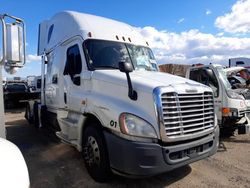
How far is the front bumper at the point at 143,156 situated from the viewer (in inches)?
150

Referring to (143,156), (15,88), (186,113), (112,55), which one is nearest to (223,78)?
(112,55)

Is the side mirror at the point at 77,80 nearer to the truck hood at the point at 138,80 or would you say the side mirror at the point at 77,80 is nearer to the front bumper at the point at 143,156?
the truck hood at the point at 138,80

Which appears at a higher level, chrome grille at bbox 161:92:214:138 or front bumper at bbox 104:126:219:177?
chrome grille at bbox 161:92:214:138

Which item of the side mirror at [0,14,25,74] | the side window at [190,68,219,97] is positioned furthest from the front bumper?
the side window at [190,68,219,97]

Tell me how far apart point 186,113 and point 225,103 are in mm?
3602

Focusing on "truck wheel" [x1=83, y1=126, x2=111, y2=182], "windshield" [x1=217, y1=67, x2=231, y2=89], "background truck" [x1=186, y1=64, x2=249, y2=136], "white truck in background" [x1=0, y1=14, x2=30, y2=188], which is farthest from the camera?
"windshield" [x1=217, y1=67, x2=231, y2=89]

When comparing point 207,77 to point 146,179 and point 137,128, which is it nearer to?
point 146,179

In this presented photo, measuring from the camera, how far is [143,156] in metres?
3.81

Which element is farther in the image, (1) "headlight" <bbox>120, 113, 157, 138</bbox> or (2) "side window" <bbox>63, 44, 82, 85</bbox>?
(2) "side window" <bbox>63, 44, 82, 85</bbox>

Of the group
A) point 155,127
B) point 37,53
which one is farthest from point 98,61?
point 37,53

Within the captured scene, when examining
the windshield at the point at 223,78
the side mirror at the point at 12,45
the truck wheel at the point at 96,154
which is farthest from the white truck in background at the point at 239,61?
the side mirror at the point at 12,45

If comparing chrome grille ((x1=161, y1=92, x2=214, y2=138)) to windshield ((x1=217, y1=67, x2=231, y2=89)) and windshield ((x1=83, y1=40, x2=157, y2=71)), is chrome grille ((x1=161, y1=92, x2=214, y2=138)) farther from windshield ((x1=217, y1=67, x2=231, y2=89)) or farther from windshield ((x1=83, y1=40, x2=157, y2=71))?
windshield ((x1=217, y1=67, x2=231, y2=89))

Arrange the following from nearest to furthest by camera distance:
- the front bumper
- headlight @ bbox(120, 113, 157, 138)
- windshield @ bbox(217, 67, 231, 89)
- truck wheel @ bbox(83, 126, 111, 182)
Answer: the front bumper → headlight @ bbox(120, 113, 157, 138) → truck wheel @ bbox(83, 126, 111, 182) → windshield @ bbox(217, 67, 231, 89)

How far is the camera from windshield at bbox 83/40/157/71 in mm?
5172
